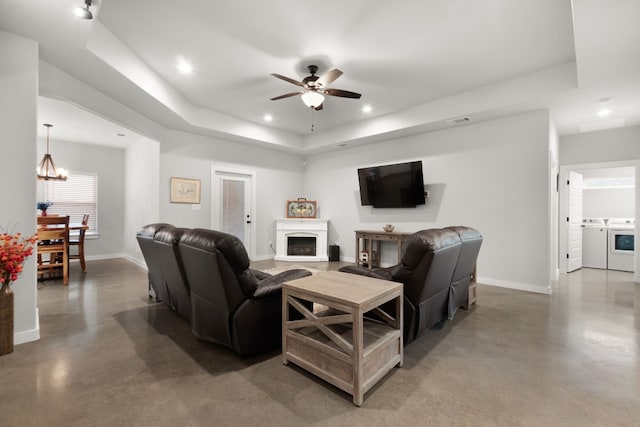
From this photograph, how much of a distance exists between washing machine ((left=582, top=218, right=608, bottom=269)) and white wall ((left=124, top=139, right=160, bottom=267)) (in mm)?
8708

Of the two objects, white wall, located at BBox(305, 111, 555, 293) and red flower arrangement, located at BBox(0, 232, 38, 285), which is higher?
white wall, located at BBox(305, 111, 555, 293)

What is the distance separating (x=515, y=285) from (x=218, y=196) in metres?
5.57

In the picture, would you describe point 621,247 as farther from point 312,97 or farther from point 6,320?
point 6,320

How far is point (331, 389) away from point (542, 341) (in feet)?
6.74

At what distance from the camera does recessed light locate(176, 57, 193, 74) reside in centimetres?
348

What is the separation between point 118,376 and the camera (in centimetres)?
192

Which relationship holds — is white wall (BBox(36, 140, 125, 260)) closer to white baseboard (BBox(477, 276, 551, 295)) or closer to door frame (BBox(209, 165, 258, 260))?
door frame (BBox(209, 165, 258, 260))

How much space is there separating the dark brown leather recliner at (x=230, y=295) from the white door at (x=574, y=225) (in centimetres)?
591

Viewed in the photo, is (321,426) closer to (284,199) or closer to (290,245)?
(290,245)

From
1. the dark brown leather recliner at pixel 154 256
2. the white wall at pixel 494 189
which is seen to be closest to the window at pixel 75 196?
the dark brown leather recliner at pixel 154 256

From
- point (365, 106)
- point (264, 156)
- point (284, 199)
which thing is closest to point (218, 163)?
point (264, 156)

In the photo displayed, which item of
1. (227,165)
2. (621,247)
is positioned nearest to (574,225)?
(621,247)

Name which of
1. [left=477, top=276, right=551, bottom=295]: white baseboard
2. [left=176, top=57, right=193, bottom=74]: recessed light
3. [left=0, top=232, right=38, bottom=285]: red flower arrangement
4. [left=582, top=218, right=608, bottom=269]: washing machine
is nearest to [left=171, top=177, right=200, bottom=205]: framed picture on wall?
[left=176, top=57, right=193, bottom=74]: recessed light

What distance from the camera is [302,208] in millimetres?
6961
